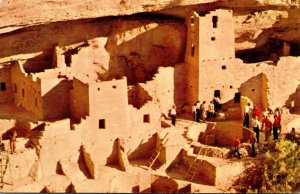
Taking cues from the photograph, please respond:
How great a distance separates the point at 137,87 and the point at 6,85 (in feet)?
15.2

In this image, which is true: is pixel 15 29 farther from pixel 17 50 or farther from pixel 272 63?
pixel 272 63

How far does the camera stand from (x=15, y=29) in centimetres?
2553

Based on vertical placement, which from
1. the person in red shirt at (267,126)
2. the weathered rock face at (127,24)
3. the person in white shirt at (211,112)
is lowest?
the person in red shirt at (267,126)

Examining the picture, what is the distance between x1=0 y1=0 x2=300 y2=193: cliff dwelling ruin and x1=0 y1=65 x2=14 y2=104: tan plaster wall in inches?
1.4

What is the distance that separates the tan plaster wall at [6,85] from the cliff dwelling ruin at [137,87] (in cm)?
3

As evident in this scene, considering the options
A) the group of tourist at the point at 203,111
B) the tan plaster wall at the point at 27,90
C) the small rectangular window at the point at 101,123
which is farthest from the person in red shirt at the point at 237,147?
the tan plaster wall at the point at 27,90

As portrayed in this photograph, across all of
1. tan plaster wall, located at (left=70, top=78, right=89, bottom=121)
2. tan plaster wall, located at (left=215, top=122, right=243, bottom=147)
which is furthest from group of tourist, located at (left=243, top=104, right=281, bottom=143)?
tan plaster wall, located at (left=70, top=78, right=89, bottom=121)

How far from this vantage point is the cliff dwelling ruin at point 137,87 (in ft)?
80.7

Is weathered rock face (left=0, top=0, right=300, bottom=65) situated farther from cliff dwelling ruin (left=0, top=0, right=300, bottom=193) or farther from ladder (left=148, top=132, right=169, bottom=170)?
ladder (left=148, top=132, right=169, bottom=170)

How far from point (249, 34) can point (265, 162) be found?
Result: 5849 millimetres

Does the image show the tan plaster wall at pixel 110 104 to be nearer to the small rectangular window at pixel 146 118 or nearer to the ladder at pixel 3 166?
the small rectangular window at pixel 146 118

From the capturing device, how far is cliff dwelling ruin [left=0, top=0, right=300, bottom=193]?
24.6 meters

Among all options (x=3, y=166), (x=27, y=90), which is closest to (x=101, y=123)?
(x=27, y=90)

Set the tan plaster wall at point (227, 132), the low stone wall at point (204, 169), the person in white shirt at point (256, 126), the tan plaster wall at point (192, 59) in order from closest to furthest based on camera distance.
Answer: the low stone wall at point (204, 169)
the person in white shirt at point (256, 126)
the tan plaster wall at point (227, 132)
the tan plaster wall at point (192, 59)
